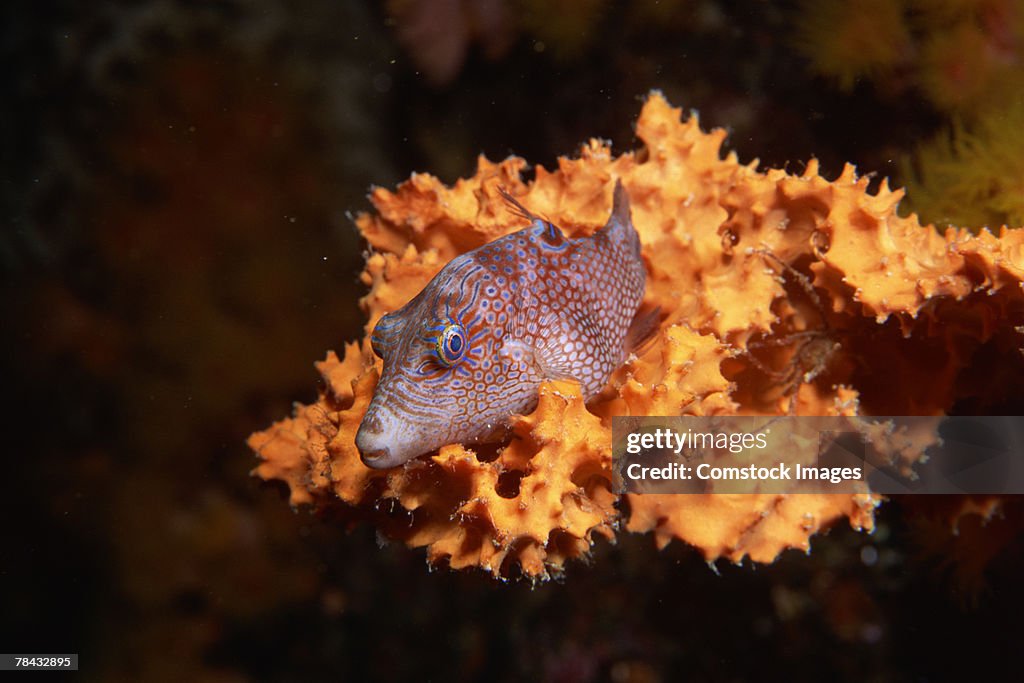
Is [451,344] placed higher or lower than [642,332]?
lower

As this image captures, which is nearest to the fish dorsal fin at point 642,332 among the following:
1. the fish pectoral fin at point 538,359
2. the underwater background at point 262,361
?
the fish pectoral fin at point 538,359

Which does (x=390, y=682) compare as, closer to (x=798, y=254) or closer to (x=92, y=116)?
(x=798, y=254)

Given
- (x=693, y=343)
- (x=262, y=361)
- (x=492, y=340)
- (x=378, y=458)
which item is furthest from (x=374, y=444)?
(x=262, y=361)

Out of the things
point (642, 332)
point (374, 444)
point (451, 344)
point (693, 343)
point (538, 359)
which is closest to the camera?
point (374, 444)

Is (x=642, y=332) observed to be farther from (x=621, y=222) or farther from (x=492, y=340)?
(x=492, y=340)

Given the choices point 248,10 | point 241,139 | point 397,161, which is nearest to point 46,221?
point 241,139

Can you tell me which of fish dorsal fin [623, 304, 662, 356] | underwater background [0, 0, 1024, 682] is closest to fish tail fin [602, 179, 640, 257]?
fish dorsal fin [623, 304, 662, 356]

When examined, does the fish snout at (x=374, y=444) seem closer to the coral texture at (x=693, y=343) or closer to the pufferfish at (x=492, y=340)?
the pufferfish at (x=492, y=340)
